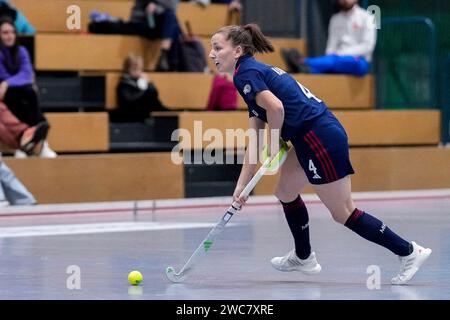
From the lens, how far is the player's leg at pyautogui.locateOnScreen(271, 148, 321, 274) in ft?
27.7

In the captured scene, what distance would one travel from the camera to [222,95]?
1680cm

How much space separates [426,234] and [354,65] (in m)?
6.95

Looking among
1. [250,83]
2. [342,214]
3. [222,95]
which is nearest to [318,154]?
[342,214]

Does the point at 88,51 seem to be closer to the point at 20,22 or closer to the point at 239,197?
the point at 20,22

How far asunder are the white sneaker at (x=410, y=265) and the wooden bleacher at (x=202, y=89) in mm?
8656

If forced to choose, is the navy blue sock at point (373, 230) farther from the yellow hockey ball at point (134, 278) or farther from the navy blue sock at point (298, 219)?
the yellow hockey ball at point (134, 278)

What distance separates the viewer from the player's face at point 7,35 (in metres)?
15.0

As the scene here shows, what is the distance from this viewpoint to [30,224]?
1323 cm

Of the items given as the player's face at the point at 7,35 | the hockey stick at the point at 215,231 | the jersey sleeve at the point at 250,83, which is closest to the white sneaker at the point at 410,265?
the hockey stick at the point at 215,231

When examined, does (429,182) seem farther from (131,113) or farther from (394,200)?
(131,113)

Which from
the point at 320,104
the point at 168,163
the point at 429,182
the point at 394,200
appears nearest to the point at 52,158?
the point at 168,163

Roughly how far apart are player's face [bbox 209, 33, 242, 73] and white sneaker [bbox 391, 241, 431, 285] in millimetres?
1808

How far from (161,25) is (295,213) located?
28.6 ft

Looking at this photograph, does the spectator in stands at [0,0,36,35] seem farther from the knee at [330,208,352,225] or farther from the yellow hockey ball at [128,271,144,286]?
the knee at [330,208,352,225]
